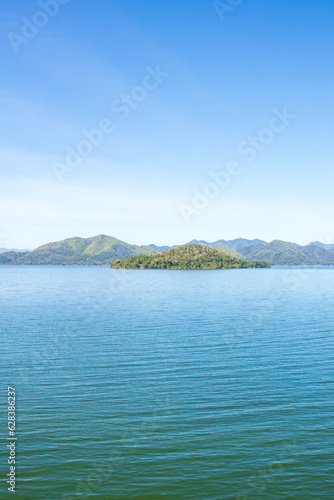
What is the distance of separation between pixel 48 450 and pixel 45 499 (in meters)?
2.98

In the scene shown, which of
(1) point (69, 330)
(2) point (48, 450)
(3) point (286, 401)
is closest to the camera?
(2) point (48, 450)

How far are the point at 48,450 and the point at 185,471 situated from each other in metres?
6.29

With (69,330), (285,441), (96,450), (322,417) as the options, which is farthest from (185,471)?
(69,330)

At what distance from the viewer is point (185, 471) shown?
15.1 meters

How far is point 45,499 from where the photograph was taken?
1355 cm

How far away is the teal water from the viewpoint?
1456 cm

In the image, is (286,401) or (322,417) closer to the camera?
(322,417)

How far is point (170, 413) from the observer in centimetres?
2003

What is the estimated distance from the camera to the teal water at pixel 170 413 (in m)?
14.6

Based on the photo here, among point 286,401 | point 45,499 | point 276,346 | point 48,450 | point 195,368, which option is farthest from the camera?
point 276,346

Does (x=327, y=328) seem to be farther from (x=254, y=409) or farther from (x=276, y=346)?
(x=254, y=409)

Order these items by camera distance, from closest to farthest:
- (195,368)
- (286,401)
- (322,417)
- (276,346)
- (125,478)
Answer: (125,478), (322,417), (286,401), (195,368), (276,346)

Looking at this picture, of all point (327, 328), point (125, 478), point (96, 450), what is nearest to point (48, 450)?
point (96, 450)

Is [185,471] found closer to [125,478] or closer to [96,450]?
[125,478]
